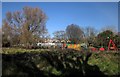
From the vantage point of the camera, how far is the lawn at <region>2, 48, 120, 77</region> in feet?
33.8

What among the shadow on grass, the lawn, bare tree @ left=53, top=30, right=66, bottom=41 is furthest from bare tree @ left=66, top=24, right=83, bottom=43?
the shadow on grass

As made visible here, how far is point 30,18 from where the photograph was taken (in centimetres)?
4853

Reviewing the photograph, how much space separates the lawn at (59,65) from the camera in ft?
33.8

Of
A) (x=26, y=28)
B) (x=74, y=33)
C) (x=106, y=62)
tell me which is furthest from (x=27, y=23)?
(x=106, y=62)

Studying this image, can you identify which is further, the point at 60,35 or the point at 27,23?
the point at 60,35

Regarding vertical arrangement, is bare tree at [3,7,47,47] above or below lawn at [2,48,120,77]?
above

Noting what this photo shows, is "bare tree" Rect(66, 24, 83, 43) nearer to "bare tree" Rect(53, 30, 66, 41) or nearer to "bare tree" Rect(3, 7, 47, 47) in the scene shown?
"bare tree" Rect(53, 30, 66, 41)

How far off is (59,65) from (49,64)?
0.54m

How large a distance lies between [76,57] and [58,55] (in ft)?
3.53

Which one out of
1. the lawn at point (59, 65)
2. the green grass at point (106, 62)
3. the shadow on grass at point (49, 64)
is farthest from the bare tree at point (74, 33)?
the shadow on grass at point (49, 64)

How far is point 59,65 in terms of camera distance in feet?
38.0

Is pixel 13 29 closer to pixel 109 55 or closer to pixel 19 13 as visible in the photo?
pixel 19 13

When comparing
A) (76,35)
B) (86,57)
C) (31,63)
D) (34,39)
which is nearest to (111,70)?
(86,57)

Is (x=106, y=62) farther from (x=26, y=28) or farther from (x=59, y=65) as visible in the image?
(x=26, y=28)
